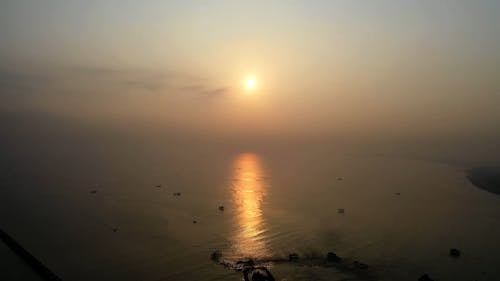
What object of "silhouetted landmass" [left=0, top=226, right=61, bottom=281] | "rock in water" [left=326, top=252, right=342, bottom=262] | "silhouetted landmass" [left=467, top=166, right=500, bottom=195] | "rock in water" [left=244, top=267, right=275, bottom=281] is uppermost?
"silhouetted landmass" [left=0, top=226, right=61, bottom=281]

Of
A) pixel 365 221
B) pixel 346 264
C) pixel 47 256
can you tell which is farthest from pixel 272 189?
pixel 47 256

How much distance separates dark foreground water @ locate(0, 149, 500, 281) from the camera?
155 ft

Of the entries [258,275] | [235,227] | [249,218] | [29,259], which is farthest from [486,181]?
[29,259]

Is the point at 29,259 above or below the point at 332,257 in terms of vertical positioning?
above

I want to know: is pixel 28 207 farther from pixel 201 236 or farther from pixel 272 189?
pixel 272 189

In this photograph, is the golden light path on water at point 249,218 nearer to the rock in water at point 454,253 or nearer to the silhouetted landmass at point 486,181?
the rock in water at point 454,253

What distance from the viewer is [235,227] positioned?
68062 mm

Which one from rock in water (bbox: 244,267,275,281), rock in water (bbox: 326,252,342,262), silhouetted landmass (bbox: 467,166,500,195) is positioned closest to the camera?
rock in water (bbox: 244,267,275,281)

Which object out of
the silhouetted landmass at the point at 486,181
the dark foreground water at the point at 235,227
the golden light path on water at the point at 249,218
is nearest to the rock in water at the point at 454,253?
the dark foreground water at the point at 235,227

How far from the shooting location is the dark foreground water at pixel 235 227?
47375 millimetres

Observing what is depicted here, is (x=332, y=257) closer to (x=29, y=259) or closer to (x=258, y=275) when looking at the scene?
(x=258, y=275)

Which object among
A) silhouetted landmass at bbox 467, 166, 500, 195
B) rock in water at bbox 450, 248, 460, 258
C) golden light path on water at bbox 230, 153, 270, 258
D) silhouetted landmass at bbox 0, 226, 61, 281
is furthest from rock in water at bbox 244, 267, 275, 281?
silhouetted landmass at bbox 467, 166, 500, 195

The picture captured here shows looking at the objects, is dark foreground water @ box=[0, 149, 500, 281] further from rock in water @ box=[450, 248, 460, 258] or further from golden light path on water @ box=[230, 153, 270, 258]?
rock in water @ box=[450, 248, 460, 258]

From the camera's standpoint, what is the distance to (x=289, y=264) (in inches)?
1905
